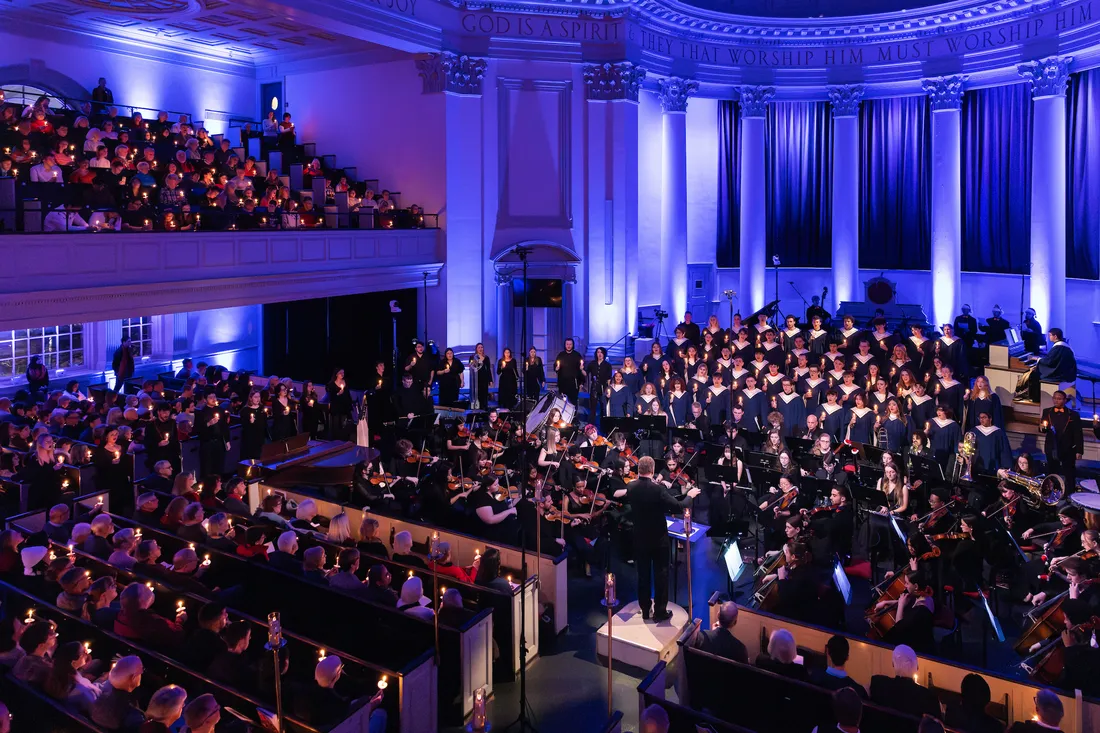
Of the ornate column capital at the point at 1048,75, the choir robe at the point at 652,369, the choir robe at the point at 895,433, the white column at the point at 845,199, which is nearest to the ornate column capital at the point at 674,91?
the white column at the point at 845,199

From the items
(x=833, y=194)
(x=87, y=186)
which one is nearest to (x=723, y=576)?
(x=87, y=186)

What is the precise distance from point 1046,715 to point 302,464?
29.5 ft

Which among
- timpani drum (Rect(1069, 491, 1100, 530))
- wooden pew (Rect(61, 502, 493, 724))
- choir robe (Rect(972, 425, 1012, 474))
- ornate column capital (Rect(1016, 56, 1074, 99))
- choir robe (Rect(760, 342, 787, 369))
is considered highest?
ornate column capital (Rect(1016, 56, 1074, 99))

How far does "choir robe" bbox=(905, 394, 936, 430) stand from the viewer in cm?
1328

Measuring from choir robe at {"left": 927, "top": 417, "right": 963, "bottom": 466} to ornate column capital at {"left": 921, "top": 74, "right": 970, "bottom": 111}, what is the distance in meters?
11.7

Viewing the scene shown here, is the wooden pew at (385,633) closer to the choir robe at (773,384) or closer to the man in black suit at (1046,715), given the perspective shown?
the man in black suit at (1046,715)

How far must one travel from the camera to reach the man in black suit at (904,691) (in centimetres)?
615

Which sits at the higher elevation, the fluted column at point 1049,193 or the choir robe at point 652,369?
the fluted column at point 1049,193

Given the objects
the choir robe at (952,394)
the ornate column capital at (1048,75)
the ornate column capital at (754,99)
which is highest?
the ornate column capital at (754,99)

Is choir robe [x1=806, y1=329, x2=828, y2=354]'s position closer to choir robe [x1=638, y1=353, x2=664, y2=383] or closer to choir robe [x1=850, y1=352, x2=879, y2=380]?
choir robe [x1=850, y1=352, x2=879, y2=380]

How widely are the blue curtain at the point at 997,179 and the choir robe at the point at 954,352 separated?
6930 mm

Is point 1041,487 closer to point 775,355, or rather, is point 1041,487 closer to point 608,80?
point 775,355

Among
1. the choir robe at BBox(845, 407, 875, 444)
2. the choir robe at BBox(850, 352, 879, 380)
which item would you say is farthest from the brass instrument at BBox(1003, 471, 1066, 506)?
the choir robe at BBox(850, 352, 879, 380)

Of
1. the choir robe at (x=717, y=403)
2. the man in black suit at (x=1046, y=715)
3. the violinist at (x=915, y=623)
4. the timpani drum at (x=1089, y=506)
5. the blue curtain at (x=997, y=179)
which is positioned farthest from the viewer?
the blue curtain at (x=997, y=179)
